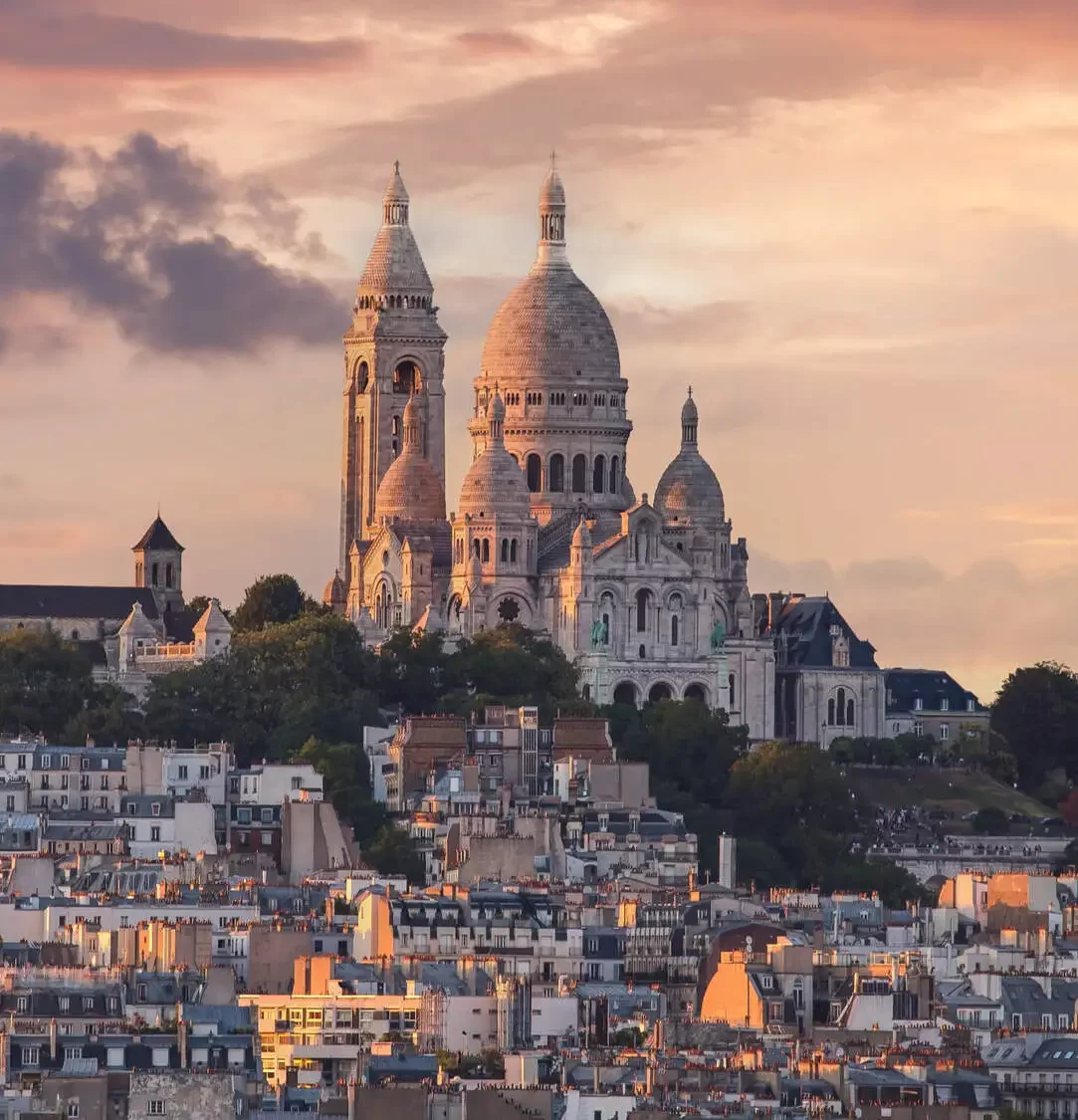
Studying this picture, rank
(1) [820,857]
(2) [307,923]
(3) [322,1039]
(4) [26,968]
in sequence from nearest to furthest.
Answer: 1. (3) [322,1039]
2. (4) [26,968]
3. (2) [307,923]
4. (1) [820,857]

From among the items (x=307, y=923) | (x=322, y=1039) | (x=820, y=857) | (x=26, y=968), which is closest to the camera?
(x=322, y=1039)

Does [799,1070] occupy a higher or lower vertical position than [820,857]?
lower

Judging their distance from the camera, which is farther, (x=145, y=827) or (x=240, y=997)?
(x=145, y=827)

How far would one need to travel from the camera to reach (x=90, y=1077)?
113 meters

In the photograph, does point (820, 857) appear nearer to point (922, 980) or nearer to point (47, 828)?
point (47, 828)

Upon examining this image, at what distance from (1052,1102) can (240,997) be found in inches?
687

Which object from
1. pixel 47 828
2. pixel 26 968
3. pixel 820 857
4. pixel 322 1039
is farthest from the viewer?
pixel 820 857

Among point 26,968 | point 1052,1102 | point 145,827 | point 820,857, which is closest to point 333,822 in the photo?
point 145,827

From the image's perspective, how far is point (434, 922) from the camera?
14425 cm

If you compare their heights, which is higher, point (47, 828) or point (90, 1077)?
point (47, 828)

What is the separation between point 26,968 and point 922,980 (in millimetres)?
16943

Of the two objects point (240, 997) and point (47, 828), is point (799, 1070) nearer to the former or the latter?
point (240, 997)

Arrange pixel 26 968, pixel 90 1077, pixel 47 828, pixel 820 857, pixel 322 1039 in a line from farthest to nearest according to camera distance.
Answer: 1. pixel 820 857
2. pixel 47 828
3. pixel 26 968
4. pixel 322 1039
5. pixel 90 1077

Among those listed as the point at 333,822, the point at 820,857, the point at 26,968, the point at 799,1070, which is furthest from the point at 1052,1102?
the point at 820,857
